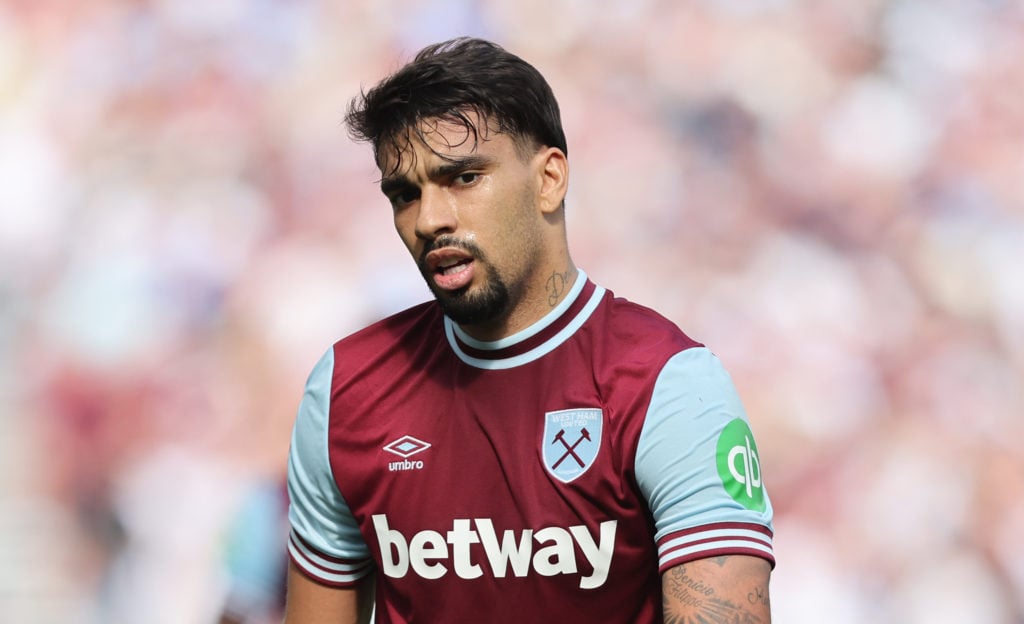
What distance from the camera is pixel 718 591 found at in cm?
142

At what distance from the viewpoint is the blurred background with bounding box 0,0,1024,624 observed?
257 centimetres

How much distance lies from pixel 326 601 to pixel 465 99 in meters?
0.74

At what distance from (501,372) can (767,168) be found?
1.24 meters

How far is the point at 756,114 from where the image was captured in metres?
2.71

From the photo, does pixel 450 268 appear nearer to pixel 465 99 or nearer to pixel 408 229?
pixel 408 229

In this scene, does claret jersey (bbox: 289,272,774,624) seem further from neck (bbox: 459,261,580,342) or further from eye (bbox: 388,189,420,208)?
eye (bbox: 388,189,420,208)

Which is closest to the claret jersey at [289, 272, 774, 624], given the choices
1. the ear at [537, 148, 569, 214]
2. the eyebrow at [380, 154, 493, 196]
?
the ear at [537, 148, 569, 214]

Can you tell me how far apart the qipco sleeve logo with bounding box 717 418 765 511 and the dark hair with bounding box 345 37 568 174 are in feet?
1.52

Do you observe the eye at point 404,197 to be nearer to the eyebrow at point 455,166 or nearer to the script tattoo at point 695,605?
the eyebrow at point 455,166

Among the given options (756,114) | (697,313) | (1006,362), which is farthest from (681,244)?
(1006,362)

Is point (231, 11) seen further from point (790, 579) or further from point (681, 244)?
point (790, 579)

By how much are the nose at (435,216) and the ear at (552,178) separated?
14cm

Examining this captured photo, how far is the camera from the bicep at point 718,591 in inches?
55.3

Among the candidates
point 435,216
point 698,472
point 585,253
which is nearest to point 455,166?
point 435,216
